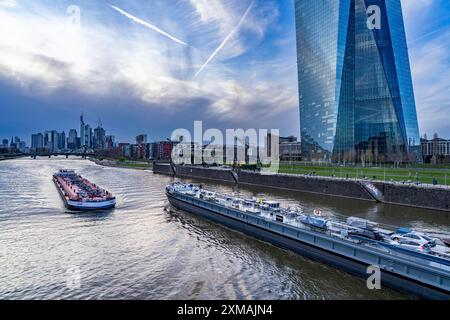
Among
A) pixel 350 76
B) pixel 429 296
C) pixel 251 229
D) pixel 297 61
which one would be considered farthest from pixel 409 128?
pixel 429 296

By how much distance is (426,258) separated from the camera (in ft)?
60.2

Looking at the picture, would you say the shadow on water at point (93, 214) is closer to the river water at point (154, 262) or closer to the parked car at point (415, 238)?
the river water at point (154, 262)

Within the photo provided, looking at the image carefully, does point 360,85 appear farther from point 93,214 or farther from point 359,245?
point 359,245

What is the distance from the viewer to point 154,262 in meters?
22.1

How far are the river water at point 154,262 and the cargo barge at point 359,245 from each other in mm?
804

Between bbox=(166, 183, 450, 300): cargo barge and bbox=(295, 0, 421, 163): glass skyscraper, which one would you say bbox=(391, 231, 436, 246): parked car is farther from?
bbox=(295, 0, 421, 163): glass skyscraper

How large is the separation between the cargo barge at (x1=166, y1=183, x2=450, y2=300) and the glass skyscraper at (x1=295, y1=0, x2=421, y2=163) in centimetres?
8527

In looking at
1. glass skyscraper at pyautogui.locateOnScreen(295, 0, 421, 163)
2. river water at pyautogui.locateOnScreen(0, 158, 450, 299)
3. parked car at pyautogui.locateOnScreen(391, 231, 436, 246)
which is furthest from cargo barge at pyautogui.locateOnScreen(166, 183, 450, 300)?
glass skyscraper at pyautogui.locateOnScreen(295, 0, 421, 163)

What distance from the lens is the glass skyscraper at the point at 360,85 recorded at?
104 meters

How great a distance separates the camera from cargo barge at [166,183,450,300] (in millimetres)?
16781

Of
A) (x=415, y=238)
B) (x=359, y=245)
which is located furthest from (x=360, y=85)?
(x=359, y=245)
